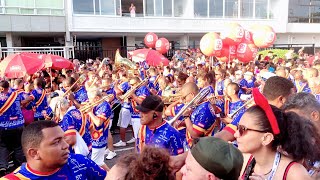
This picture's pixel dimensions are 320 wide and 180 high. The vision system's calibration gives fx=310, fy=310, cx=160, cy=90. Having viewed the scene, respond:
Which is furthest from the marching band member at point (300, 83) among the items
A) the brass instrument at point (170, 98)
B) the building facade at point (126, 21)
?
the building facade at point (126, 21)

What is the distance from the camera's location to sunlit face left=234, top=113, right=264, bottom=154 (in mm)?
2203

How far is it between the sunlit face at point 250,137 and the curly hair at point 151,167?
0.67 metres

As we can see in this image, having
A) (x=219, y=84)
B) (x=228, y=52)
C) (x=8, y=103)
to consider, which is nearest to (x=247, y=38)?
(x=228, y=52)

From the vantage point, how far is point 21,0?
856 inches

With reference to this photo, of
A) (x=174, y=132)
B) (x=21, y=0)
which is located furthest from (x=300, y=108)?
(x=21, y=0)

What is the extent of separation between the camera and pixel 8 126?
6094 mm

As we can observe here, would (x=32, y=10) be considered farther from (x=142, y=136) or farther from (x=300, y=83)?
(x=142, y=136)

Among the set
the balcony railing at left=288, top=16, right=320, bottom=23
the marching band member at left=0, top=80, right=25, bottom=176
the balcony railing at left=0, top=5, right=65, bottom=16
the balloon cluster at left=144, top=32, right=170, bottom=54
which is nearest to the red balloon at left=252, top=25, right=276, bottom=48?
the balloon cluster at left=144, top=32, right=170, bottom=54

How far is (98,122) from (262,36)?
404 inches

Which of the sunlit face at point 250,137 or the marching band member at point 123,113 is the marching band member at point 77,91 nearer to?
the marching band member at point 123,113

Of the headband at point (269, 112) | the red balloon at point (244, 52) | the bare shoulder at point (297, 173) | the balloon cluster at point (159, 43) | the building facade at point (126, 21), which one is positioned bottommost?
the bare shoulder at point (297, 173)

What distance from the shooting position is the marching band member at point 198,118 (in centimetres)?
451

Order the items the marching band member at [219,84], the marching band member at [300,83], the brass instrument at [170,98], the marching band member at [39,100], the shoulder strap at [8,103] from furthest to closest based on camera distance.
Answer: the marching band member at [219,84] < the marching band member at [39,100] < the brass instrument at [170,98] < the marching band member at [300,83] < the shoulder strap at [8,103]

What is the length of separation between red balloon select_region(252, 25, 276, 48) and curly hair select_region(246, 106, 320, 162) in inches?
474
